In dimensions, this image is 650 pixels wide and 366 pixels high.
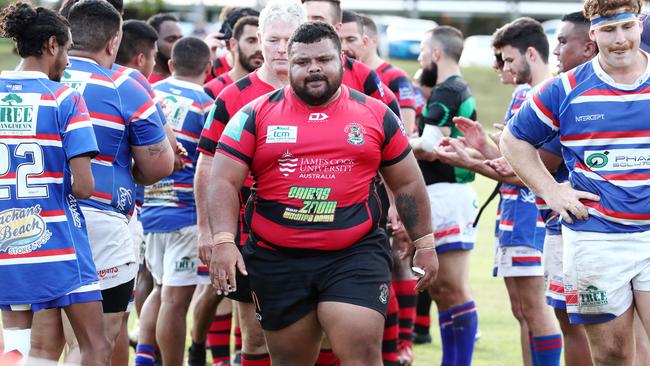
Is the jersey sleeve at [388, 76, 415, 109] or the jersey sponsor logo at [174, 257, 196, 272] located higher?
the jersey sleeve at [388, 76, 415, 109]

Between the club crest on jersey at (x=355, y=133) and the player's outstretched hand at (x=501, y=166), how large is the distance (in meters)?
1.28

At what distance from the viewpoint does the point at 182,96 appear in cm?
759

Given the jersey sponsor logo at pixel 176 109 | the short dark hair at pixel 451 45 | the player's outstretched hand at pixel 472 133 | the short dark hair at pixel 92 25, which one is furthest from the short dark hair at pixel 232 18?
the short dark hair at pixel 92 25

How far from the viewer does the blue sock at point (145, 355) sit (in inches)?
291

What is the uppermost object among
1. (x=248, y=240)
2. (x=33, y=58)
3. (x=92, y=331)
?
(x=33, y=58)

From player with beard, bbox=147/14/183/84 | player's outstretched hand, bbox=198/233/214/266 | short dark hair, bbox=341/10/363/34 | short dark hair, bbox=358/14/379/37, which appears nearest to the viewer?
player's outstretched hand, bbox=198/233/214/266

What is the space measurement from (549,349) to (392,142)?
7.45 ft

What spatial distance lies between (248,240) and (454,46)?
347 cm

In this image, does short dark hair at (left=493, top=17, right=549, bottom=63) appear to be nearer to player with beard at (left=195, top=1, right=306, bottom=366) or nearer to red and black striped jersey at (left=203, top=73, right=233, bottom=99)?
player with beard at (left=195, top=1, right=306, bottom=366)

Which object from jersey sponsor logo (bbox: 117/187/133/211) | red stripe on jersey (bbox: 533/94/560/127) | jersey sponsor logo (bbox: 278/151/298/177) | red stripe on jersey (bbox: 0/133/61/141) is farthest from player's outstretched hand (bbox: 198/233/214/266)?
red stripe on jersey (bbox: 533/94/560/127)

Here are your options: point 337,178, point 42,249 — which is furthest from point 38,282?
point 337,178

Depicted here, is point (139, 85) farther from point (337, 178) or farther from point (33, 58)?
point (337, 178)

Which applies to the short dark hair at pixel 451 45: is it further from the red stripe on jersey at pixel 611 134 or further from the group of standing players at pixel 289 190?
the red stripe on jersey at pixel 611 134

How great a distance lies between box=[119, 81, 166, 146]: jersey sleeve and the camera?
5766 millimetres
